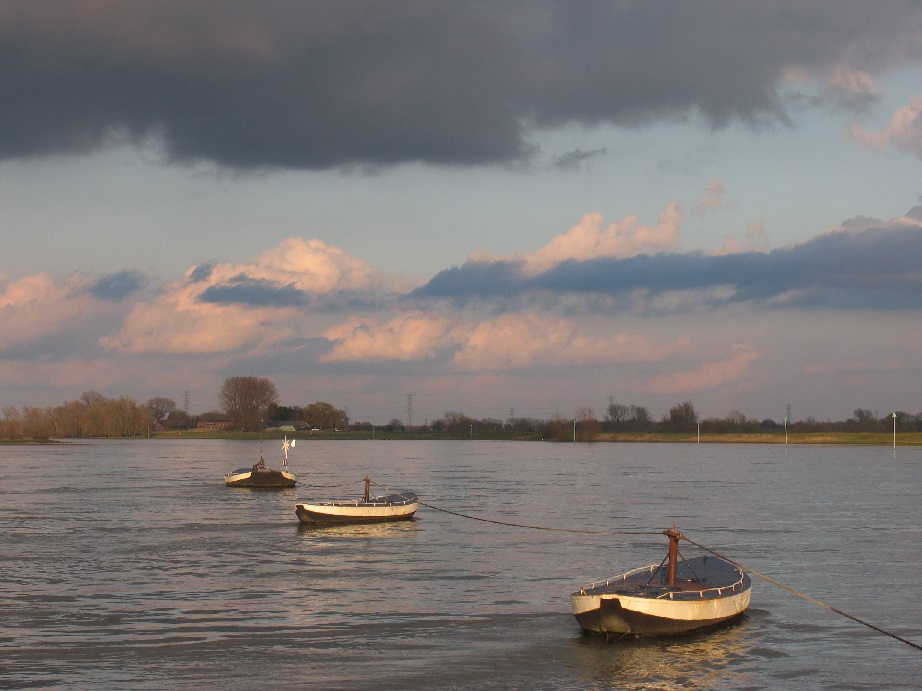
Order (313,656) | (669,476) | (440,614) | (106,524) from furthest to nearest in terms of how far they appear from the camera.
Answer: (669,476) → (106,524) → (440,614) → (313,656)

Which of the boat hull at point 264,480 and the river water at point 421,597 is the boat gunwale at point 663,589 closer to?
the river water at point 421,597

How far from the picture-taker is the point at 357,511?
6275 centimetres

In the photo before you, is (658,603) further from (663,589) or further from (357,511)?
(357,511)

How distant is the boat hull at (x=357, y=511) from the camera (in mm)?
61312

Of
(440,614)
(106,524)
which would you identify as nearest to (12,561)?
(106,524)

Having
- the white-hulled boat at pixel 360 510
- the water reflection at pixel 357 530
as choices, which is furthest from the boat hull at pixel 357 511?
the water reflection at pixel 357 530

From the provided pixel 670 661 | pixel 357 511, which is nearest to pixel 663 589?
pixel 670 661

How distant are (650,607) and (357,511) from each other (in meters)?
34.7

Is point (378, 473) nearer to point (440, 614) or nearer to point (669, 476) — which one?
point (669, 476)

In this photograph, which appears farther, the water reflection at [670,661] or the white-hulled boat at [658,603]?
the white-hulled boat at [658,603]

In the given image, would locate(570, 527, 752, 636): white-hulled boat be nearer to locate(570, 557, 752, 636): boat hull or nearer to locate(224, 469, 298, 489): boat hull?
locate(570, 557, 752, 636): boat hull

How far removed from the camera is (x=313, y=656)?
2839 centimetres

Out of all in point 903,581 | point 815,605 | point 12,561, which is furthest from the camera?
point 12,561

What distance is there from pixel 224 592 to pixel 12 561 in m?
13.8
